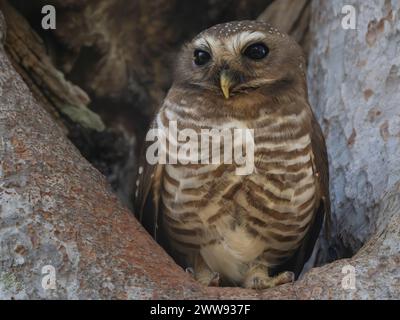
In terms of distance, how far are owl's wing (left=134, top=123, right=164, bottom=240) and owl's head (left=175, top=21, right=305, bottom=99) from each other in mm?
351

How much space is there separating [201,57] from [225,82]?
296 millimetres

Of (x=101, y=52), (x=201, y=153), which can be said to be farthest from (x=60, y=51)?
(x=201, y=153)

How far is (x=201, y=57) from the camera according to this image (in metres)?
3.95

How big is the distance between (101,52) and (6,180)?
5.66 feet

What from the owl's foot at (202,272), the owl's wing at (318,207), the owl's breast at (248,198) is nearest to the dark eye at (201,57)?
the owl's breast at (248,198)

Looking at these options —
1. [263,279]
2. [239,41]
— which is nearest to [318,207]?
[263,279]

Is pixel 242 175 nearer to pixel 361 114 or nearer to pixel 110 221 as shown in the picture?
pixel 110 221

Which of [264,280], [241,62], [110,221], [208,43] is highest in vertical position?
[208,43]

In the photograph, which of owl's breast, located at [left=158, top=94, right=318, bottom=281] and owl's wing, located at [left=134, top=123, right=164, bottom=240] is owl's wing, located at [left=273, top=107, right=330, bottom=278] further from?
owl's wing, located at [left=134, top=123, right=164, bottom=240]

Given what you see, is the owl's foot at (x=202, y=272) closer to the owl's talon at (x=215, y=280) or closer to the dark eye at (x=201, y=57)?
the owl's talon at (x=215, y=280)

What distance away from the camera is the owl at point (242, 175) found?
11.8 ft

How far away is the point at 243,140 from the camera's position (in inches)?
141
